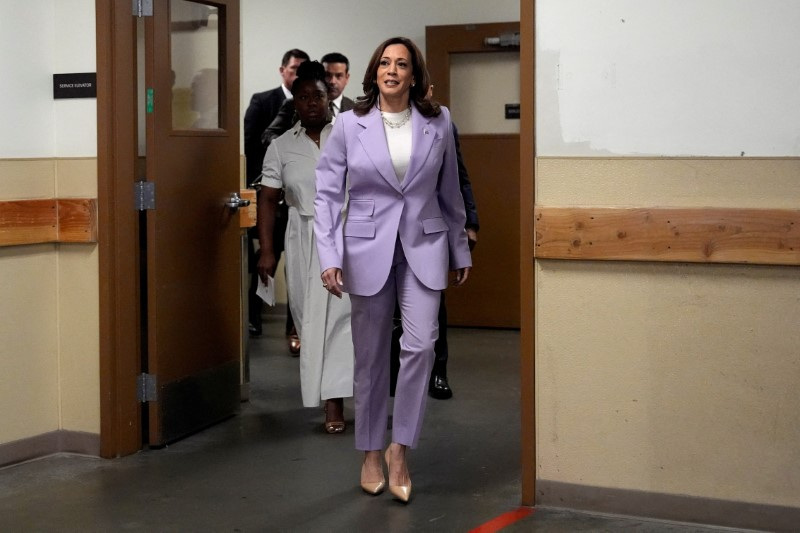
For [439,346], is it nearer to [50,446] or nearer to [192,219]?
[192,219]

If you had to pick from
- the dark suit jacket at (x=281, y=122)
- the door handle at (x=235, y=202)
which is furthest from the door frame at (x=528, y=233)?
the dark suit jacket at (x=281, y=122)

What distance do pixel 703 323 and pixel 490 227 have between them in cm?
478

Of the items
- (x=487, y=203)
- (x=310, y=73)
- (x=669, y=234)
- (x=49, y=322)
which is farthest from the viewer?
(x=487, y=203)

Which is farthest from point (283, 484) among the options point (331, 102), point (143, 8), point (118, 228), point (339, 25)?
point (339, 25)

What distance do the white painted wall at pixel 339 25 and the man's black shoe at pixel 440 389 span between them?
332cm

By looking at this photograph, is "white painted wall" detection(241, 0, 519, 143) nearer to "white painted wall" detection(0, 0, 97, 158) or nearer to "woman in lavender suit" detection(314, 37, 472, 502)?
"white painted wall" detection(0, 0, 97, 158)

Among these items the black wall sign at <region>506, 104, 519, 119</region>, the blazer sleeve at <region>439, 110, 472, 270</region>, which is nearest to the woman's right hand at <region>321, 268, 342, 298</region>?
the blazer sleeve at <region>439, 110, 472, 270</region>

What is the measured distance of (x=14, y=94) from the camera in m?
4.77

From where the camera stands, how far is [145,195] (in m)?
4.93

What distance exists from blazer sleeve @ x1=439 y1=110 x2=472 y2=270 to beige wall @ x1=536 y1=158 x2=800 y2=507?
16.1 inches

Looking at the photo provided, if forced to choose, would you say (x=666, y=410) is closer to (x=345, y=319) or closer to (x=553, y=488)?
(x=553, y=488)

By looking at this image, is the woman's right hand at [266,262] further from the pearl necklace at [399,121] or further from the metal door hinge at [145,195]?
the pearl necklace at [399,121]

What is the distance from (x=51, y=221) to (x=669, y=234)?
2.57 metres

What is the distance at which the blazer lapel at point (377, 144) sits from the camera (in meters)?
4.16
